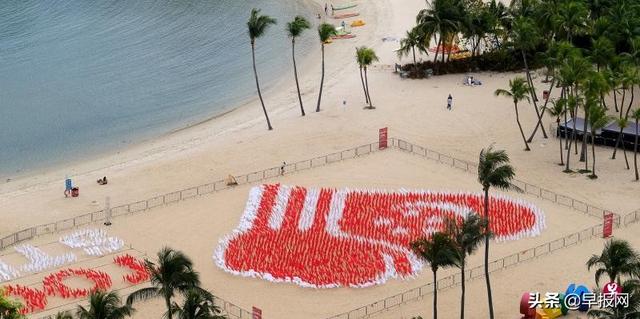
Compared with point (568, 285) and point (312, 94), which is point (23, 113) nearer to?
point (312, 94)

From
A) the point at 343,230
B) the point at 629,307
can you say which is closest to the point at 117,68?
the point at 343,230

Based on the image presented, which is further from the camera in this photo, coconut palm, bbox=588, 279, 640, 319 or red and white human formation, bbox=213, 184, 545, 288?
red and white human formation, bbox=213, 184, 545, 288

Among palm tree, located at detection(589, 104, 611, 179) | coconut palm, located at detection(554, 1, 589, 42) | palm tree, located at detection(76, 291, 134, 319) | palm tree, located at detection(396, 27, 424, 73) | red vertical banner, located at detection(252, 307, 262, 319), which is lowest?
red vertical banner, located at detection(252, 307, 262, 319)

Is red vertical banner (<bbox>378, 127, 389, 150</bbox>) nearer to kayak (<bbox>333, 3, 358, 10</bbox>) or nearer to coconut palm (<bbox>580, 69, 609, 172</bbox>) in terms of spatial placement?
coconut palm (<bbox>580, 69, 609, 172</bbox>)

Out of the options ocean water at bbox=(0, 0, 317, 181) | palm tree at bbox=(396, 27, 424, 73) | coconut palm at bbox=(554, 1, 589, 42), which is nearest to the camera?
coconut palm at bbox=(554, 1, 589, 42)

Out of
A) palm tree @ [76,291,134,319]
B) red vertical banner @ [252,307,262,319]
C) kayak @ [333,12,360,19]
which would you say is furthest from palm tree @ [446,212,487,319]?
kayak @ [333,12,360,19]

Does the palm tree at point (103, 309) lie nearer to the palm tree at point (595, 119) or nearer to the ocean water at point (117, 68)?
the palm tree at point (595, 119)

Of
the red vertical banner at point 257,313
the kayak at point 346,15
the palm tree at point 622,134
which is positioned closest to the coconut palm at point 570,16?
the palm tree at point 622,134

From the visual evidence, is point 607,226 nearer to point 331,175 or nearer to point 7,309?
point 331,175
